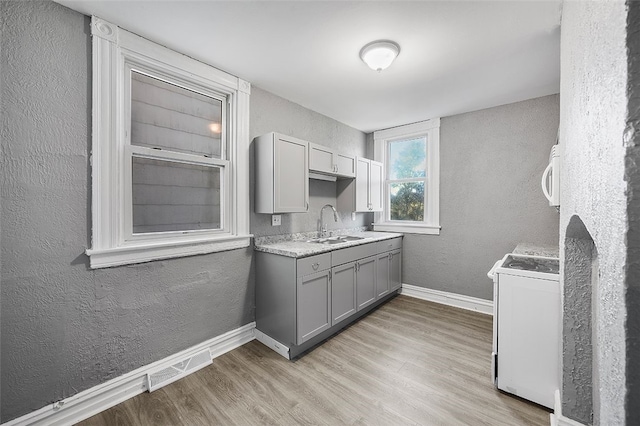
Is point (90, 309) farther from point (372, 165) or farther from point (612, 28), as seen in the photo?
point (372, 165)

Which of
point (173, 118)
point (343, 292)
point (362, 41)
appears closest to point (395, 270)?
point (343, 292)

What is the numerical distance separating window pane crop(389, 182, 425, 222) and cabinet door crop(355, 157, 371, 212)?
2.23 feet

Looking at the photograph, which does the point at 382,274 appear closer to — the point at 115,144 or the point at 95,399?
the point at 95,399

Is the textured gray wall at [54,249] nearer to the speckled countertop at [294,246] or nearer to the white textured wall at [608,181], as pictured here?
the speckled countertop at [294,246]

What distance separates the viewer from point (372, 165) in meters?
3.77

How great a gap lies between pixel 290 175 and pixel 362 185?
1.33 metres

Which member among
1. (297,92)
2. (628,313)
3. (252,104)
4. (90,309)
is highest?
(297,92)

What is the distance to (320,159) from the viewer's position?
9.66 feet

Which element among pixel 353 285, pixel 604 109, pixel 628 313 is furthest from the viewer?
pixel 353 285

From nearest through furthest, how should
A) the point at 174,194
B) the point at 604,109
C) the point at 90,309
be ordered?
the point at 604,109
the point at 90,309
the point at 174,194

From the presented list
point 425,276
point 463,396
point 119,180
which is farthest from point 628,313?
point 425,276

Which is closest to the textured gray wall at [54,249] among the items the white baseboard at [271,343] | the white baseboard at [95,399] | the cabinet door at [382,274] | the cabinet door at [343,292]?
the white baseboard at [95,399]

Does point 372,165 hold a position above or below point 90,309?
above

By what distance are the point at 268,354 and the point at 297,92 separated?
8.58 feet
